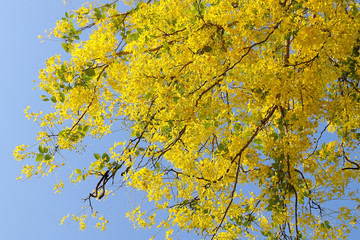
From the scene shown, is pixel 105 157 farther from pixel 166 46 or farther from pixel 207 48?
pixel 207 48

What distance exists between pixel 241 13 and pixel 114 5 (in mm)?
1357

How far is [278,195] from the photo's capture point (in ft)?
10.8

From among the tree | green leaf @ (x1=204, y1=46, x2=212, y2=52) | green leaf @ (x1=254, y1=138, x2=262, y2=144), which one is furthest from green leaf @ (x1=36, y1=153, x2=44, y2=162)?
green leaf @ (x1=254, y1=138, x2=262, y2=144)

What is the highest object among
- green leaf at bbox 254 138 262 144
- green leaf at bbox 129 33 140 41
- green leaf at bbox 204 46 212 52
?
green leaf at bbox 129 33 140 41

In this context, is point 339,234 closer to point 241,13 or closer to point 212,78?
point 212,78

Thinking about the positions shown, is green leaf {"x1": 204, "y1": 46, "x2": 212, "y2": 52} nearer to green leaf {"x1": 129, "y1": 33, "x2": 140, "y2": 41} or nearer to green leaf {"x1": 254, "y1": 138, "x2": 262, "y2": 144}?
green leaf {"x1": 129, "y1": 33, "x2": 140, "y2": 41}

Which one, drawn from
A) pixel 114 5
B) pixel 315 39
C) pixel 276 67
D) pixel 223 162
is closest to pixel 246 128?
pixel 223 162

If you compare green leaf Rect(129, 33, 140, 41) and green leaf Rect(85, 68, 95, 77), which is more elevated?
green leaf Rect(129, 33, 140, 41)

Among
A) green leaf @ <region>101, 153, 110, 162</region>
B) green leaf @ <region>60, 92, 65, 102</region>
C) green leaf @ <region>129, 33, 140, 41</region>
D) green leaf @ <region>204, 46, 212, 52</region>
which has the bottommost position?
green leaf @ <region>101, 153, 110, 162</region>

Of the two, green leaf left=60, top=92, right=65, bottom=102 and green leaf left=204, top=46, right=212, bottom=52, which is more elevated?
green leaf left=204, top=46, right=212, bottom=52

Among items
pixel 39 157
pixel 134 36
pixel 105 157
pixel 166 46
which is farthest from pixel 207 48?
pixel 39 157

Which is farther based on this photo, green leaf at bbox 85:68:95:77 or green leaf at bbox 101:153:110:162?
green leaf at bbox 85:68:95:77

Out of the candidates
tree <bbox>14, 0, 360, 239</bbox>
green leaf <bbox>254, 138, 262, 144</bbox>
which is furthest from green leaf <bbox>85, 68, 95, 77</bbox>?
green leaf <bbox>254, 138, 262, 144</bbox>

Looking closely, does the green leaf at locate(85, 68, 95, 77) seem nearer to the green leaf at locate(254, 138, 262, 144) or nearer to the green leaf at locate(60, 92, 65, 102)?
the green leaf at locate(60, 92, 65, 102)
